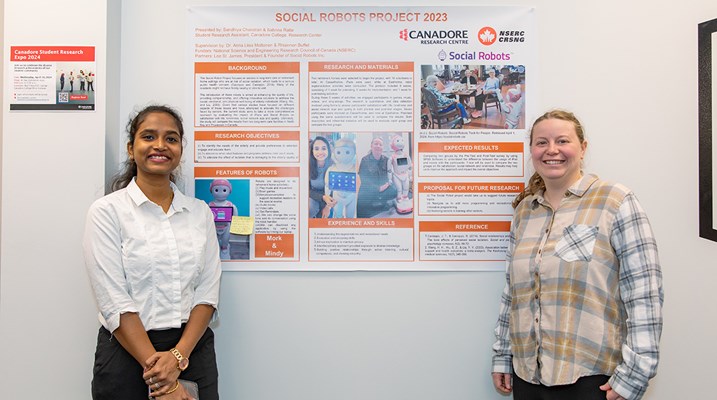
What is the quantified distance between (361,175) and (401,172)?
6.8 inches

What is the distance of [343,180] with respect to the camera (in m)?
1.88

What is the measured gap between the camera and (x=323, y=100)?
6.19 feet

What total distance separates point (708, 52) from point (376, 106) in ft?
4.48

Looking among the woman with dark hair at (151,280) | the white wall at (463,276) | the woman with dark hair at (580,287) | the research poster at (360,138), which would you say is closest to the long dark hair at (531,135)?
the woman with dark hair at (580,287)

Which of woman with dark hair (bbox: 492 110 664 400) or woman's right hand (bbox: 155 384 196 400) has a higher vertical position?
woman with dark hair (bbox: 492 110 664 400)

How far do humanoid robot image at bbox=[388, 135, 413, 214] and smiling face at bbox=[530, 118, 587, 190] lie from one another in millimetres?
527

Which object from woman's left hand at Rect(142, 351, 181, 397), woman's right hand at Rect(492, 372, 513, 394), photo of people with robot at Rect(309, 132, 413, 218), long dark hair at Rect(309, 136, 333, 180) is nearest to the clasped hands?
woman's left hand at Rect(142, 351, 181, 397)

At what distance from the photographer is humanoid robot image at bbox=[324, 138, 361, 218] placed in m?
1.88

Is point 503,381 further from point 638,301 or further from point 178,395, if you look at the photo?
point 178,395

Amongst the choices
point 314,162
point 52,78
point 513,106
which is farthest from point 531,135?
point 52,78

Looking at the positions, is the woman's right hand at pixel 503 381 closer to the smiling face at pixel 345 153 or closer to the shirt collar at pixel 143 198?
the smiling face at pixel 345 153

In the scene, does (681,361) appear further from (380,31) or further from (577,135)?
(380,31)

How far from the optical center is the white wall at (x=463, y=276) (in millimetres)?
1837

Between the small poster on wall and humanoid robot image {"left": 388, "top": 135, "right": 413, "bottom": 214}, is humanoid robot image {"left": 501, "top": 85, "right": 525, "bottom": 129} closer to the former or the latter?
humanoid robot image {"left": 388, "top": 135, "right": 413, "bottom": 214}
